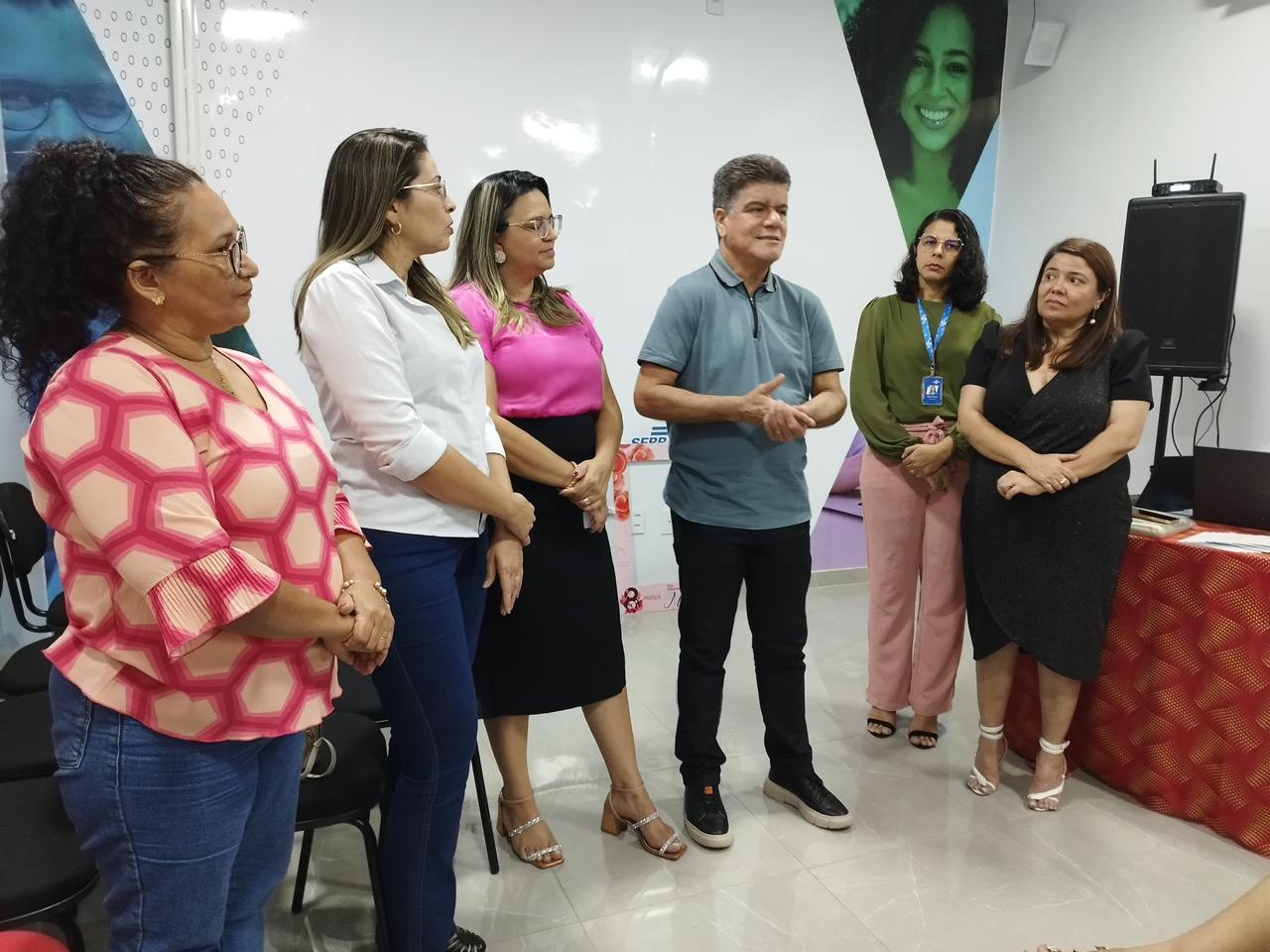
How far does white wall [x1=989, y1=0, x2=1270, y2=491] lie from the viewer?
354 cm

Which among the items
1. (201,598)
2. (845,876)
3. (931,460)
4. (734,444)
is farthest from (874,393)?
(201,598)

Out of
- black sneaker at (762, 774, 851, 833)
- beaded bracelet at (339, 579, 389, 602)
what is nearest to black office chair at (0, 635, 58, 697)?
beaded bracelet at (339, 579, 389, 602)

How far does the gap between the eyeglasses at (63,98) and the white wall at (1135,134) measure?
4110 millimetres

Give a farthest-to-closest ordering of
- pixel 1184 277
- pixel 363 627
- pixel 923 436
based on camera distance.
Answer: pixel 1184 277 < pixel 923 436 < pixel 363 627

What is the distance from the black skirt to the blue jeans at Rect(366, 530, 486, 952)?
362 millimetres

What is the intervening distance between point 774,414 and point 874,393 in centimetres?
82

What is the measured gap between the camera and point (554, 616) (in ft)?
7.12

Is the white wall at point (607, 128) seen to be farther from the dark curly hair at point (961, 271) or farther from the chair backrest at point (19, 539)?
the dark curly hair at point (961, 271)

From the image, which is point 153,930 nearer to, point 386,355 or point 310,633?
point 310,633

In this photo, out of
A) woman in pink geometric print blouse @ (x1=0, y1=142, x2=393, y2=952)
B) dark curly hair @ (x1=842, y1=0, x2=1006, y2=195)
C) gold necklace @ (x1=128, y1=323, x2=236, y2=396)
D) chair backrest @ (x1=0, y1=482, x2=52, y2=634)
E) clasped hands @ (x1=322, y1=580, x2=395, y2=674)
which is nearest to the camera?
woman in pink geometric print blouse @ (x1=0, y1=142, x2=393, y2=952)

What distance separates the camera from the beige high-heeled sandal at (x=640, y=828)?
2279 mm

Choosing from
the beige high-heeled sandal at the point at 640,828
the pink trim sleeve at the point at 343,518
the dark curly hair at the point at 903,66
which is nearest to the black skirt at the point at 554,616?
the beige high-heeled sandal at the point at 640,828

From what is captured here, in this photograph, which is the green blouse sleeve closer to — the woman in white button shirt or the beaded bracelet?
the woman in white button shirt

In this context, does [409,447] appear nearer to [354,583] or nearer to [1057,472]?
[354,583]
